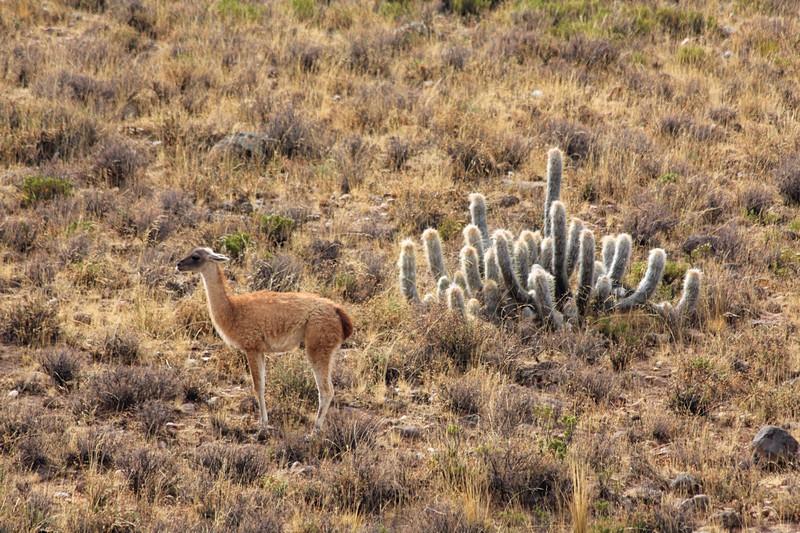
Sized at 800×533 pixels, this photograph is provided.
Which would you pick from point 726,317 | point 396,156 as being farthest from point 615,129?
point 726,317

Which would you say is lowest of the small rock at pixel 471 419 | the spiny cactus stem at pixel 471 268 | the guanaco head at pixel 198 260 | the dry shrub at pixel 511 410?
the small rock at pixel 471 419

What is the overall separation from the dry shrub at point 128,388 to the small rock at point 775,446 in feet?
15.2

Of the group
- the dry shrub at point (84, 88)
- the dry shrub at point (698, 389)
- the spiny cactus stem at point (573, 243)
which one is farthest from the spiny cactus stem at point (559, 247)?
the dry shrub at point (84, 88)

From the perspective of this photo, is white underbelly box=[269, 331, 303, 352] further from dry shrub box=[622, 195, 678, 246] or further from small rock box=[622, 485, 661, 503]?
dry shrub box=[622, 195, 678, 246]

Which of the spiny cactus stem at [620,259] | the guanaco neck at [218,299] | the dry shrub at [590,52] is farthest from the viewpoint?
the dry shrub at [590,52]

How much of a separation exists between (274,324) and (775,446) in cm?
389

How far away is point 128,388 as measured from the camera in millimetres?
8703

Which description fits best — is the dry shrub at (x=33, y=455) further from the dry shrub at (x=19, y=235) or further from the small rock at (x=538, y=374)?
the dry shrub at (x=19, y=235)

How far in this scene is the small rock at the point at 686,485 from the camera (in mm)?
7531

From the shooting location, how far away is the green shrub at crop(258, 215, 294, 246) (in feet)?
39.3

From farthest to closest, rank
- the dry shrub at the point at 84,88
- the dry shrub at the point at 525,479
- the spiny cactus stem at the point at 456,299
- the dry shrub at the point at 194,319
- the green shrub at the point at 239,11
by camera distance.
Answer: the green shrub at the point at 239,11, the dry shrub at the point at 84,88, the dry shrub at the point at 194,319, the spiny cactus stem at the point at 456,299, the dry shrub at the point at 525,479

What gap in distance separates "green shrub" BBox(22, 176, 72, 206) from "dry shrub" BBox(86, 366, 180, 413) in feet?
13.9

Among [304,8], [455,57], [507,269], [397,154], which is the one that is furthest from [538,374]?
[304,8]

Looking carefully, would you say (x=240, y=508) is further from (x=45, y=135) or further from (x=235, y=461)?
(x=45, y=135)
